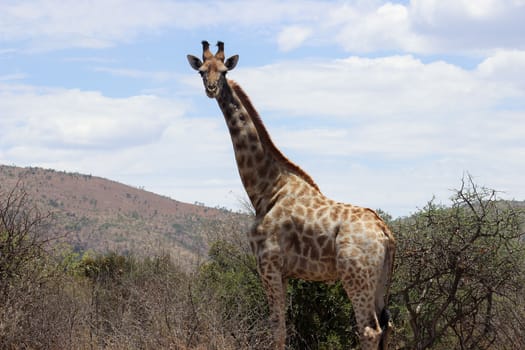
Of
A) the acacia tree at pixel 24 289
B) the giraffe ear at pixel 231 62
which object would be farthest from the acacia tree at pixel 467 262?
the acacia tree at pixel 24 289

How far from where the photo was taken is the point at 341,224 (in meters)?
9.84

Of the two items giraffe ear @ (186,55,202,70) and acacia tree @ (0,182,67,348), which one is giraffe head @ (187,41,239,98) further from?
acacia tree @ (0,182,67,348)

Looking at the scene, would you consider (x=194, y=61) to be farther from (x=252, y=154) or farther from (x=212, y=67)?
(x=252, y=154)

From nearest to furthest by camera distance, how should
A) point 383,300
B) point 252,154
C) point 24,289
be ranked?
1. point 383,300
2. point 252,154
3. point 24,289

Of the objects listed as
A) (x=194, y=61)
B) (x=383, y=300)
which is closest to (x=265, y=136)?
(x=194, y=61)

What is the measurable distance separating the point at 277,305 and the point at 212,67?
3.19 metres

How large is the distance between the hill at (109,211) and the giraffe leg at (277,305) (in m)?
58.9

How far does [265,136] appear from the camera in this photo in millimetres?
10602

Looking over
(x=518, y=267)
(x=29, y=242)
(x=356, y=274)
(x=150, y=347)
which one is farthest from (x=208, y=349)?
(x=518, y=267)

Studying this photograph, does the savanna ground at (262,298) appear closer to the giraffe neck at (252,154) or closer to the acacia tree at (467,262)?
the acacia tree at (467,262)

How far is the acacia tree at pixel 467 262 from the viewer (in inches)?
518

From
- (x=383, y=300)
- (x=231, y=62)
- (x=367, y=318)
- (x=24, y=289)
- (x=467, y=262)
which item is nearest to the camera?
(x=367, y=318)

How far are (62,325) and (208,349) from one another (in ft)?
8.69

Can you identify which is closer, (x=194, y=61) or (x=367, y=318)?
(x=367, y=318)
